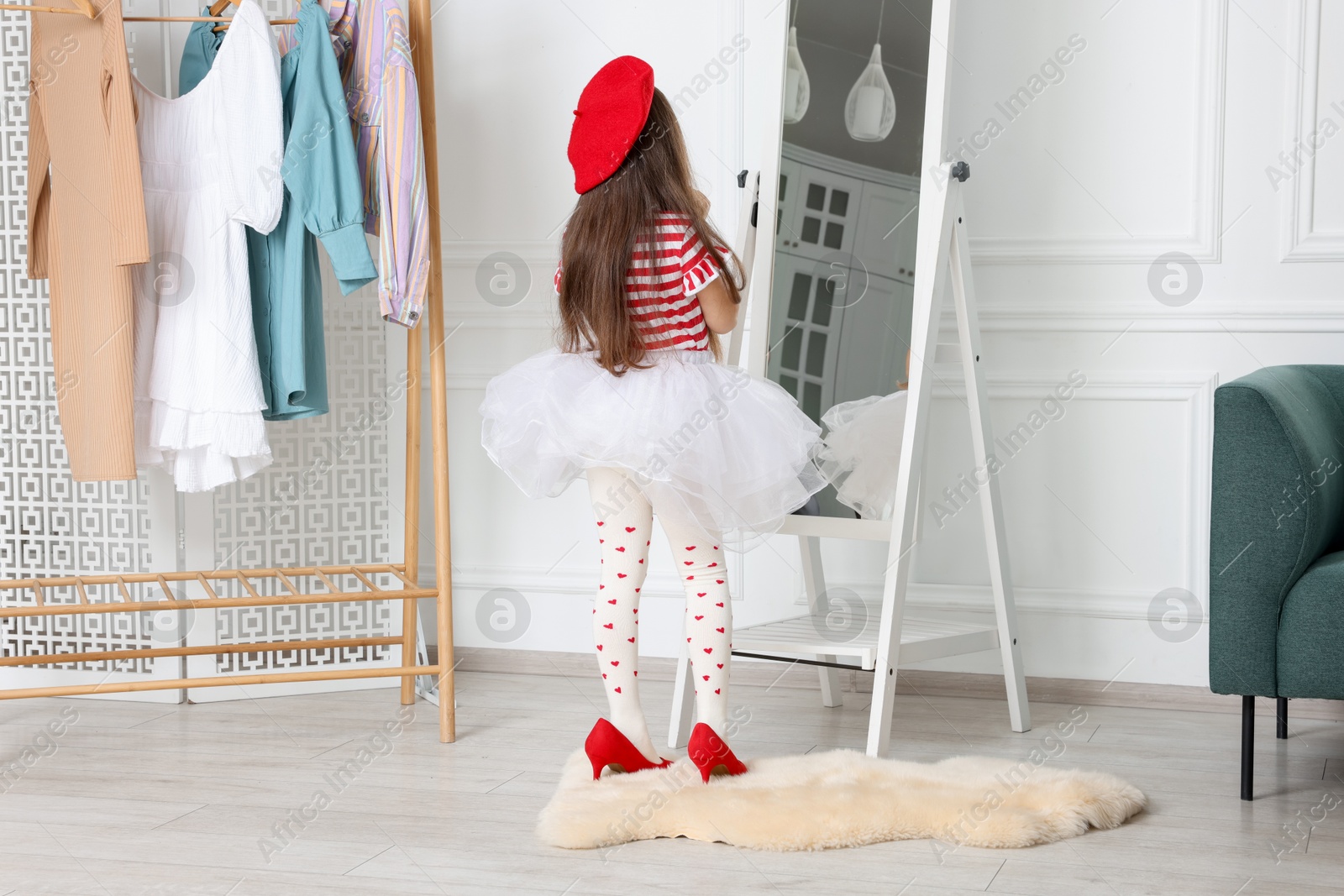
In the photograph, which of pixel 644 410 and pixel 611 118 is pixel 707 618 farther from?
pixel 611 118

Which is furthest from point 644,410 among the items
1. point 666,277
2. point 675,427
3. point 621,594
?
point 621,594

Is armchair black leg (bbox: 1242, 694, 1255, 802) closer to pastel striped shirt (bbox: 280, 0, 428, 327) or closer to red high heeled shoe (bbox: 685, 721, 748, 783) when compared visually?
red high heeled shoe (bbox: 685, 721, 748, 783)

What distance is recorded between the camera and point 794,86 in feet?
7.68

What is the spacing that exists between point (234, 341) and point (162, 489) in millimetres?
591

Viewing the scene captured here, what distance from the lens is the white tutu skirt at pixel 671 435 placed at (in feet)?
5.97

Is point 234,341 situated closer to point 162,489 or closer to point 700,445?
point 162,489

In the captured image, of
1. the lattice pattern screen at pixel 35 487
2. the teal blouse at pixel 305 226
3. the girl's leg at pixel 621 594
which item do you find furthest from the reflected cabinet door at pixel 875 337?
the lattice pattern screen at pixel 35 487

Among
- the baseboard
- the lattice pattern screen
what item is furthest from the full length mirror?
the lattice pattern screen

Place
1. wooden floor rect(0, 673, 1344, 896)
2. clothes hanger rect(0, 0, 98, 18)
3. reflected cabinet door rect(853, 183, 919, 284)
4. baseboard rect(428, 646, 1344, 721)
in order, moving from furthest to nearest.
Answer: baseboard rect(428, 646, 1344, 721) → reflected cabinet door rect(853, 183, 919, 284) → clothes hanger rect(0, 0, 98, 18) → wooden floor rect(0, 673, 1344, 896)

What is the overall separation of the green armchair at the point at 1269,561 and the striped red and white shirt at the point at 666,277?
2.84ft

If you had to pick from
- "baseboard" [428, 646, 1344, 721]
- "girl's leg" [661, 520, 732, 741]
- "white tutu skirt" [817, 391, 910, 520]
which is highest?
"white tutu skirt" [817, 391, 910, 520]

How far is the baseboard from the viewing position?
248cm

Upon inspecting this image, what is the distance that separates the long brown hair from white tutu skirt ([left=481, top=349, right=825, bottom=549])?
0.20 feet

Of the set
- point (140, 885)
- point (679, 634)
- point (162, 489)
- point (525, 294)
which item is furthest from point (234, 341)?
point (679, 634)
